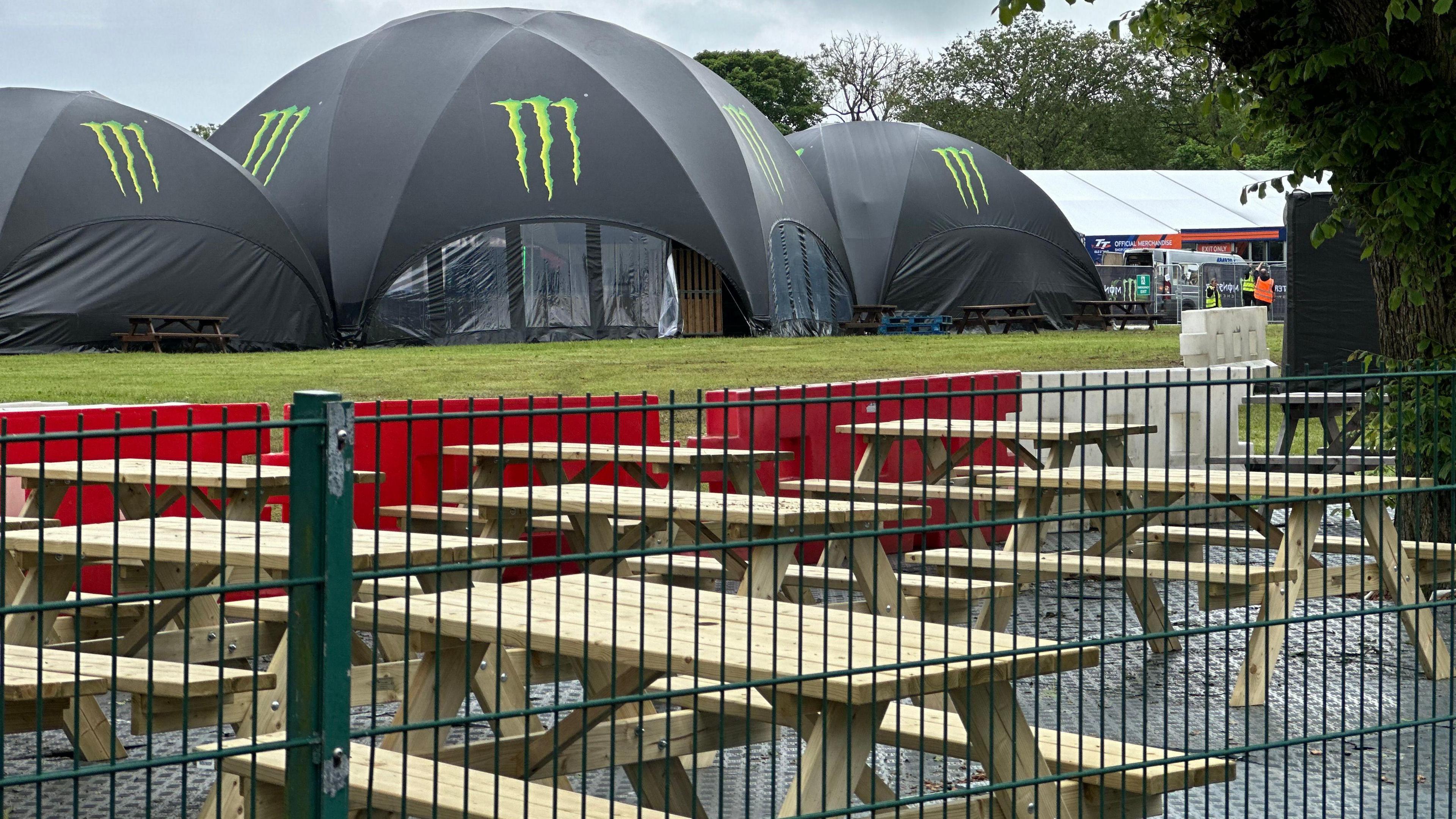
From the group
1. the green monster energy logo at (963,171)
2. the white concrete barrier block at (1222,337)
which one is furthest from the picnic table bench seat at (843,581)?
the green monster energy logo at (963,171)

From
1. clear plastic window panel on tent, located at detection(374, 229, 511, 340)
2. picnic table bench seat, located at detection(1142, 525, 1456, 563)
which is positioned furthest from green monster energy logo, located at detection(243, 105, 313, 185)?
picnic table bench seat, located at detection(1142, 525, 1456, 563)

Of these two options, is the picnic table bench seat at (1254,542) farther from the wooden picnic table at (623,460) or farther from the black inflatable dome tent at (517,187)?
the black inflatable dome tent at (517,187)

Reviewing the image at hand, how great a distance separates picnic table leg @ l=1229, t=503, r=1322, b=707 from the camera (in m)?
6.28

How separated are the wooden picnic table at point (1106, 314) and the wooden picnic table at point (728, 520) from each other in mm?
30643

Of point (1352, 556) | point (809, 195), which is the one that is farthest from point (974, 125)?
point (1352, 556)

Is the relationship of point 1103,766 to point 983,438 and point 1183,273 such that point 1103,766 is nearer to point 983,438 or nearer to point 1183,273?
point 983,438

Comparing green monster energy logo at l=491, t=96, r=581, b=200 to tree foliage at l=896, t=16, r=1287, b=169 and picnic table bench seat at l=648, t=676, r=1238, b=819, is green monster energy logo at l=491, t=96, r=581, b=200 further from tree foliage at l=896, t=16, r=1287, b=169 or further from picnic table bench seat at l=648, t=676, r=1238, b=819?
tree foliage at l=896, t=16, r=1287, b=169

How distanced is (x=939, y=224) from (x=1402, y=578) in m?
29.8

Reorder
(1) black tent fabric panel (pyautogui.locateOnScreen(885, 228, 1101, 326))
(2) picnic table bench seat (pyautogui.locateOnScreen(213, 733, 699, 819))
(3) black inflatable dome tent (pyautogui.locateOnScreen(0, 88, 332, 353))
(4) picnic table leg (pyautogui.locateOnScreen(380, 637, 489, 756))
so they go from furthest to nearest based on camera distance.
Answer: (1) black tent fabric panel (pyautogui.locateOnScreen(885, 228, 1101, 326)), (3) black inflatable dome tent (pyautogui.locateOnScreen(0, 88, 332, 353)), (4) picnic table leg (pyautogui.locateOnScreen(380, 637, 489, 756)), (2) picnic table bench seat (pyautogui.locateOnScreen(213, 733, 699, 819))

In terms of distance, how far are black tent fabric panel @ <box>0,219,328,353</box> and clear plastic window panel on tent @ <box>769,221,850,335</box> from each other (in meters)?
8.11

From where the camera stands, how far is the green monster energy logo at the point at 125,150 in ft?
88.8

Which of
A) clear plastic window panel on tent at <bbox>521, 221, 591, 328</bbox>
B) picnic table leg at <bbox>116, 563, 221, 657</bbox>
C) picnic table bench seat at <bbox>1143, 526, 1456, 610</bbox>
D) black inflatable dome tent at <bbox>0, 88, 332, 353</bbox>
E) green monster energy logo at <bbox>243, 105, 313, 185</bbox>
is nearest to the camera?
picnic table leg at <bbox>116, 563, 221, 657</bbox>

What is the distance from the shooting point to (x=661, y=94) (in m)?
31.2

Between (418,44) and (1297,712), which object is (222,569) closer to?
(1297,712)
